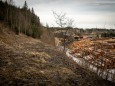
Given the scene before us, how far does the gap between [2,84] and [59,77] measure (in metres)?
4.25

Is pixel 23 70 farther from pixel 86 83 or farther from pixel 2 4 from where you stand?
pixel 2 4

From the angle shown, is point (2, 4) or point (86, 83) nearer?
point (86, 83)

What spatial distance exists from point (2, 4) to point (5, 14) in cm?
761

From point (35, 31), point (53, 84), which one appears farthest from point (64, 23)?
point (53, 84)

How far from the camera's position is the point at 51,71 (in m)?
12.9

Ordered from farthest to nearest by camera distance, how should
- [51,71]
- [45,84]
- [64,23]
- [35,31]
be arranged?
1. [35,31]
2. [64,23]
3. [51,71]
4. [45,84]

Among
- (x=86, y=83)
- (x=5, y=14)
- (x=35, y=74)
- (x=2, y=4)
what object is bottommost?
(x=86, y=83)

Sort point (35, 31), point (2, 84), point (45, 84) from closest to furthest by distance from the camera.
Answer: point (2, 84) → point (45, 84) → point (35, 31)

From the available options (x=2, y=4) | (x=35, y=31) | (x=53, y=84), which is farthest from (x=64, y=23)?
(x=2, y=4)

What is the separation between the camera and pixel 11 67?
1197 centimetres

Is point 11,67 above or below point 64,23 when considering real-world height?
below

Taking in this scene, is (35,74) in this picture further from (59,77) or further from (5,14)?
(5,14)

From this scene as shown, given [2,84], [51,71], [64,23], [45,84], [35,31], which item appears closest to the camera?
[2,84]

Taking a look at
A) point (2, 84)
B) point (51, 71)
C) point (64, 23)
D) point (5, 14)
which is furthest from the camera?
point (5, 14)
